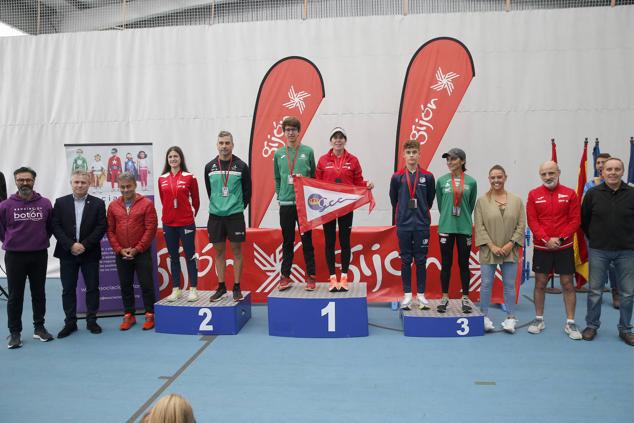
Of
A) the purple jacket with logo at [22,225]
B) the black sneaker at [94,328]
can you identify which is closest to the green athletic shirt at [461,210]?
the black sneaker at [94,328]

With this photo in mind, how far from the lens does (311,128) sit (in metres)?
6.59

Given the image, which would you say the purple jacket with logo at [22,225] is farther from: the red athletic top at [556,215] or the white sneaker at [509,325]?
the red athletic top at [556,215]

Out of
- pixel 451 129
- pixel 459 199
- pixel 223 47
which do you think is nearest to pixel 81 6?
pixel 223 47

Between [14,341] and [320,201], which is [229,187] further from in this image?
[14,341]

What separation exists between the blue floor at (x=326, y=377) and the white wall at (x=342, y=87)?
3227mm

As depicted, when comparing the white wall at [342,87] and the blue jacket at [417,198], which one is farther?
the white wall at [342,87]

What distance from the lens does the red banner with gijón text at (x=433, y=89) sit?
634cm

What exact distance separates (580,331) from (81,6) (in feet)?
27.2

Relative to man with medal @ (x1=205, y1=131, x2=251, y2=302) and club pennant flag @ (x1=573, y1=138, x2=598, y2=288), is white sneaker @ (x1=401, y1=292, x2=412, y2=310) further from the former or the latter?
club pennant flag @ (x1=573, y1=138, x2=598, y2=288)

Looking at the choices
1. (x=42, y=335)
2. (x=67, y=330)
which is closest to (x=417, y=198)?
(x=67, y=330)

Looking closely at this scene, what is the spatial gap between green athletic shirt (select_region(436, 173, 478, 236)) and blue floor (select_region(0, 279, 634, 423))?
38.4 inches

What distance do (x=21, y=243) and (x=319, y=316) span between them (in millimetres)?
2647

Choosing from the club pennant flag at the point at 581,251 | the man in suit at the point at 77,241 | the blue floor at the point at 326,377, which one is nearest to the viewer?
the blue floor at the point at 326,377

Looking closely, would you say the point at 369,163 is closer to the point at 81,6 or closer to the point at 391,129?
the point at 391,129
